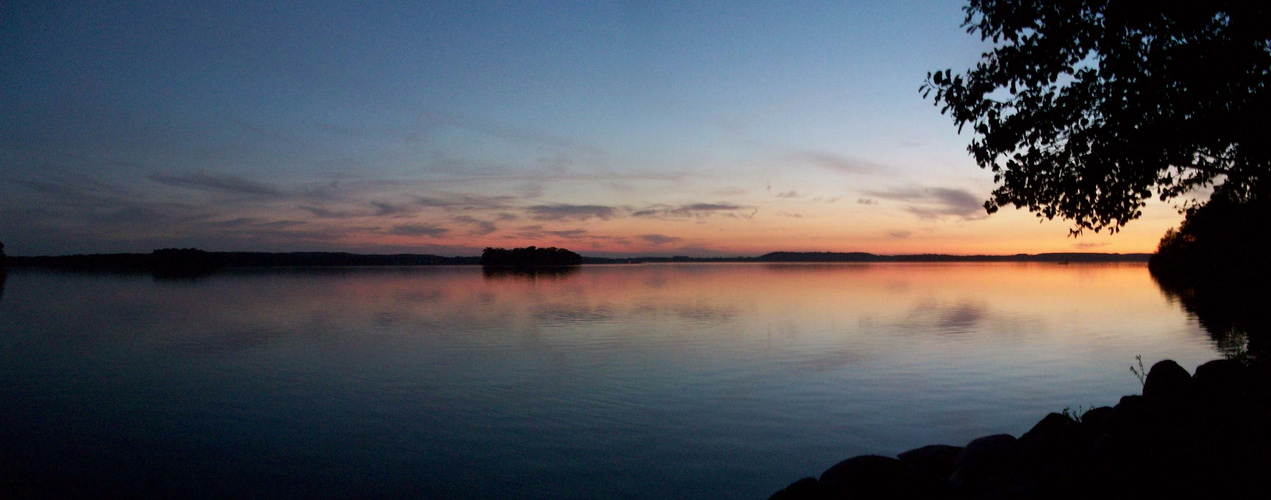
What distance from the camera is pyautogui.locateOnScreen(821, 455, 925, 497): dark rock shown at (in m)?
8.56

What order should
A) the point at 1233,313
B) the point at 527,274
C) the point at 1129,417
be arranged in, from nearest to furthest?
the point at 1129,417, the point at 1233,313, the point at 527,274

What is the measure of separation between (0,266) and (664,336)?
585ft

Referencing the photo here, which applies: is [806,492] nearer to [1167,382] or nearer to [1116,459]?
[1116,459]

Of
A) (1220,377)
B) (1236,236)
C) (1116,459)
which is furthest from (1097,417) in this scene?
(1236,236)

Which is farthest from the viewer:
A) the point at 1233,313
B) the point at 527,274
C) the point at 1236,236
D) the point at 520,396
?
the point at 527,274

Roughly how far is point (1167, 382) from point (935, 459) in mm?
4740

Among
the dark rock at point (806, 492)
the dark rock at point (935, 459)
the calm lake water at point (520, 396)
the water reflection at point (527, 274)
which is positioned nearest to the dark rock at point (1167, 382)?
the calm lake water at point (520, 396)

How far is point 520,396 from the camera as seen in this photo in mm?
→ 17062

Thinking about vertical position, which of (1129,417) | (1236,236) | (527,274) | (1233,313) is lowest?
(1129,417)

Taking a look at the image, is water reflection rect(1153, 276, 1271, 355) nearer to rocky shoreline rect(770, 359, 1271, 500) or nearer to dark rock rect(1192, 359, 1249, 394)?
dark rock rect(1192, 359, 1249, 394)

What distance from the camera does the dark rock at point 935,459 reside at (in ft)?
32.8

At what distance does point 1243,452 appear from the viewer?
8.25 meters

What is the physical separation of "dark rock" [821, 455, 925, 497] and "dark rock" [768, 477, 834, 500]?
16cm

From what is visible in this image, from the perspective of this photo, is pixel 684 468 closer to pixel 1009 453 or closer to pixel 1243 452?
pixel 1009 453
